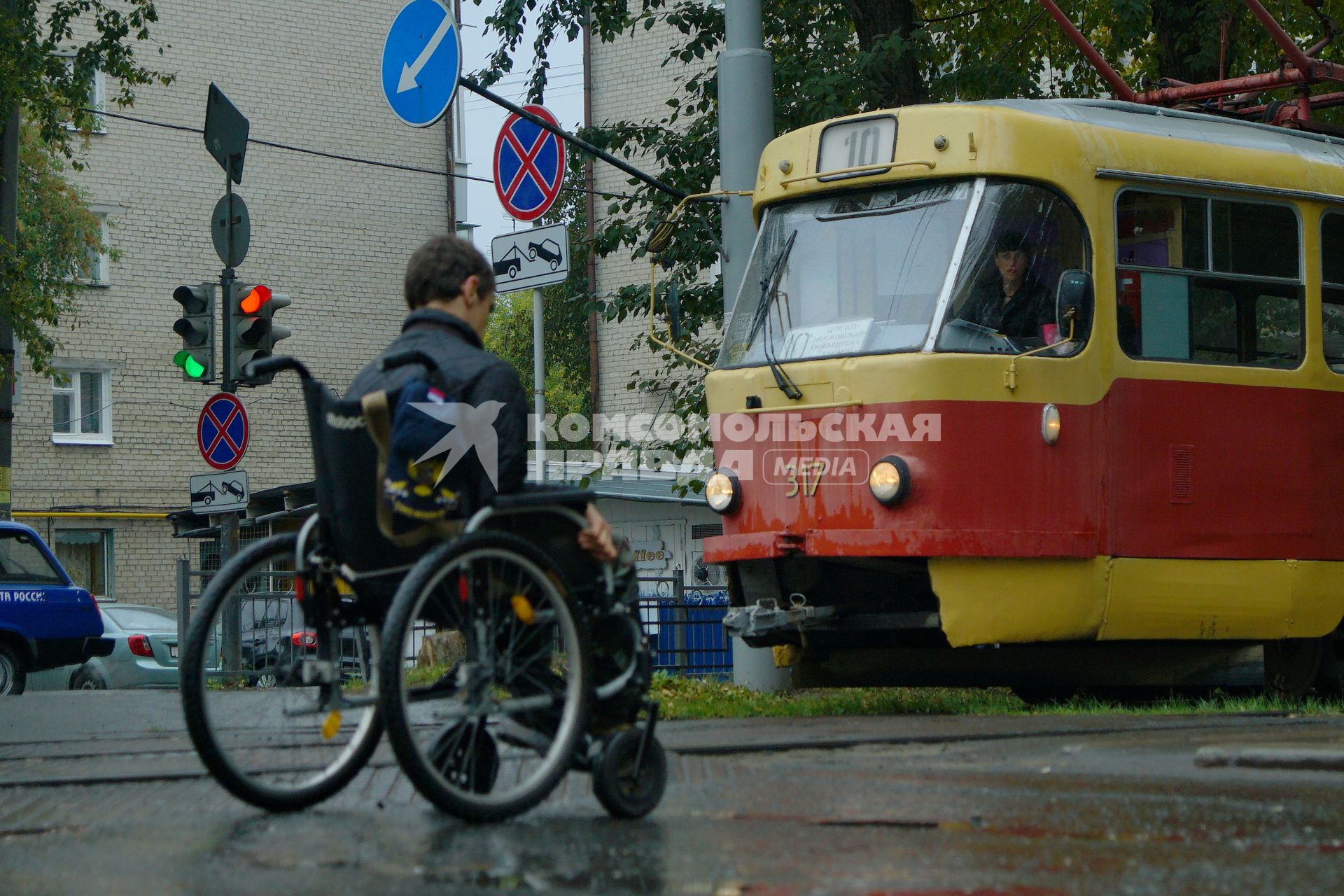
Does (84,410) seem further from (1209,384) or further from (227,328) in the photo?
(1209,384)

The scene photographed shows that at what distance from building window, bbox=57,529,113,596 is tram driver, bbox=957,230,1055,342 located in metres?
28.8

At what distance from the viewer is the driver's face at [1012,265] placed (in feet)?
32.6

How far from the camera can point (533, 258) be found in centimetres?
1530

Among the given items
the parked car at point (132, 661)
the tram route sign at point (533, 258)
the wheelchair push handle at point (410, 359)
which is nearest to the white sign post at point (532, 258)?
the tram route sign at point (533, 258)

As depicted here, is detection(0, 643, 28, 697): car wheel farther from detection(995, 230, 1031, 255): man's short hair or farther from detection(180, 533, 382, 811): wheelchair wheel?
detection(180, 533, 382, 811): wheelchair wheel

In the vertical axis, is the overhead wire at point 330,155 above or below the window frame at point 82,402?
above

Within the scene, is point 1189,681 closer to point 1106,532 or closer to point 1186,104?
point 1106,532

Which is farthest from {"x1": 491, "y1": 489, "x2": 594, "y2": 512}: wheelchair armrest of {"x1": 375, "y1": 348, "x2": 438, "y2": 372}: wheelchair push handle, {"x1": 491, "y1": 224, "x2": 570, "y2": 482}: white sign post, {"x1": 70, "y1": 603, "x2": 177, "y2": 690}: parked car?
{"x1": 70, "y1": 603, "x2": 177, "y2": 690}: parked car

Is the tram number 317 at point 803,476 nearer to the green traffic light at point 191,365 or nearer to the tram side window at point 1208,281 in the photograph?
the tram side window at point 1208,281

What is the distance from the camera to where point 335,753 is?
194 inches

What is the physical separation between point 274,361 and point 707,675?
10.9 m

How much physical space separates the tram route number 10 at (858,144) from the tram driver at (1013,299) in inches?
34.4

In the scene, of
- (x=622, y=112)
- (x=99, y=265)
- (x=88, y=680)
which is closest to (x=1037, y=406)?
(x=88, y=680)

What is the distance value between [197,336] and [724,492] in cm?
648
